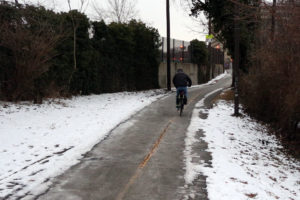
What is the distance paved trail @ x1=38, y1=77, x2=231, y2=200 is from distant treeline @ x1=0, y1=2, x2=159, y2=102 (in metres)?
5.62

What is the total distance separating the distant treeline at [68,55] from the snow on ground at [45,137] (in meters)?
1.37

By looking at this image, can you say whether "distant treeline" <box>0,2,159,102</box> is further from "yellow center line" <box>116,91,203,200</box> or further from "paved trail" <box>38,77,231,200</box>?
"yellow center line" <box>116,91,203,200</box>

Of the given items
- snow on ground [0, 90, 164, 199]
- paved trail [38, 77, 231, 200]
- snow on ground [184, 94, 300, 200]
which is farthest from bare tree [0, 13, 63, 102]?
snow on ground [184, 94, 300, 200]

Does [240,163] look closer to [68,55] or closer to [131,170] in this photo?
[131,170]

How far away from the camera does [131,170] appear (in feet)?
22.2

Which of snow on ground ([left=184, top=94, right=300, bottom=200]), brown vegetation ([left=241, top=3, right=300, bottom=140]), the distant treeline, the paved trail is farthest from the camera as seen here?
the distant treeline

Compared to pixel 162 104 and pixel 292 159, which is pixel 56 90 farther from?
pixel 292 159

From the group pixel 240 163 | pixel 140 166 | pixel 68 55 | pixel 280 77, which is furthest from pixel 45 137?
pixel 68 55

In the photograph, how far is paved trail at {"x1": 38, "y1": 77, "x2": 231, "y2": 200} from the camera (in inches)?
220

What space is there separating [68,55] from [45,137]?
9.35 m

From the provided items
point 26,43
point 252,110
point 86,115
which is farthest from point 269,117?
point 26,43

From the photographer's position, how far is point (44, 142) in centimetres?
898

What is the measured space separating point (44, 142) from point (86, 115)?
4.38 meters

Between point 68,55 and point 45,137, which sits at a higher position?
point 68,55
